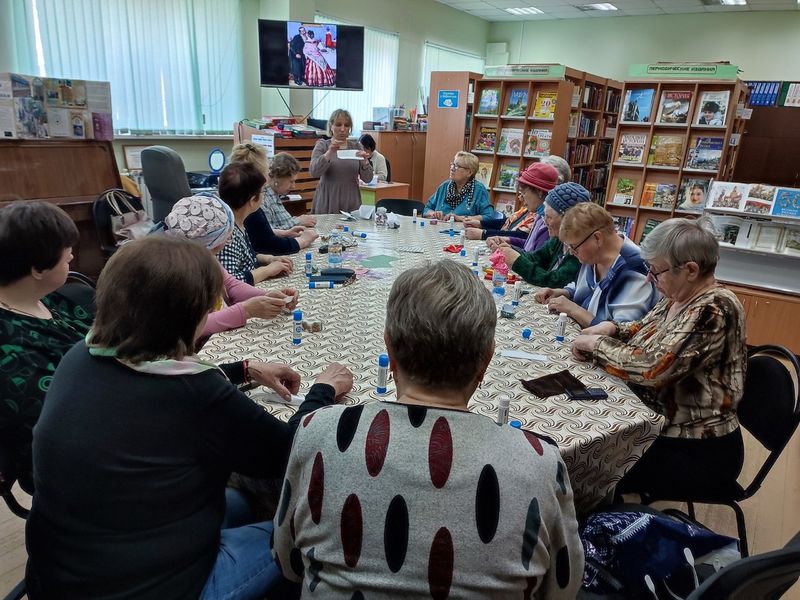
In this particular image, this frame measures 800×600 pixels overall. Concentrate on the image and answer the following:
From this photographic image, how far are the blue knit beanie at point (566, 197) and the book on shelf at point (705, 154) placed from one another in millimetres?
3545

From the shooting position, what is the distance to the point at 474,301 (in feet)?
3.21

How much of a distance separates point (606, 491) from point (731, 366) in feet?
1.99

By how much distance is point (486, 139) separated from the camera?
6312 mm

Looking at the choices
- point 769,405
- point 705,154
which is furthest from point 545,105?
point 769,405

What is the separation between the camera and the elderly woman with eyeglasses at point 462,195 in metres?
4.57

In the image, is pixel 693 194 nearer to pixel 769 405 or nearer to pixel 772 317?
pixel 772 317

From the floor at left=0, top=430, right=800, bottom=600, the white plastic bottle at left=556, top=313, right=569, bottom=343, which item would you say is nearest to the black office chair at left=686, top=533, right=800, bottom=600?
the white plastic bottle at left=556, top=313, right=569, bottom=343

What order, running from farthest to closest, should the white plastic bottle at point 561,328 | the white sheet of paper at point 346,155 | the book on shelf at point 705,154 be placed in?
the book on shelf at point 705,154 → the white sheet of paper at point 346,155 → the white plastic bottle at point 561,328

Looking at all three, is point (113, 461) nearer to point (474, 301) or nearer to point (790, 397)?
point (474, 301)

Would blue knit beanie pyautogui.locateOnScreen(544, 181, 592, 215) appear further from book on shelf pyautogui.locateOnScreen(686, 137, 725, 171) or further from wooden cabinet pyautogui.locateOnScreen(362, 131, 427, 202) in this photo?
wooden cabinet pyautogui.locateOnScreen(362, 131, 427, 202)

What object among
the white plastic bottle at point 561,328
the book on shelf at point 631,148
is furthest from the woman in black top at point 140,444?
the book on shelf at point 631,148

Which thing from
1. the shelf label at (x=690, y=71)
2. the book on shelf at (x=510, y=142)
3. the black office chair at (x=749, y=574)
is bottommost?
the black office chair at (x=749, y=574)

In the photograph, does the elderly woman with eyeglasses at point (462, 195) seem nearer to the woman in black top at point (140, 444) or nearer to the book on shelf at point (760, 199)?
the book on shelf at point (760, 199)

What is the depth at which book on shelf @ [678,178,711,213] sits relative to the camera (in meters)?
5.67
